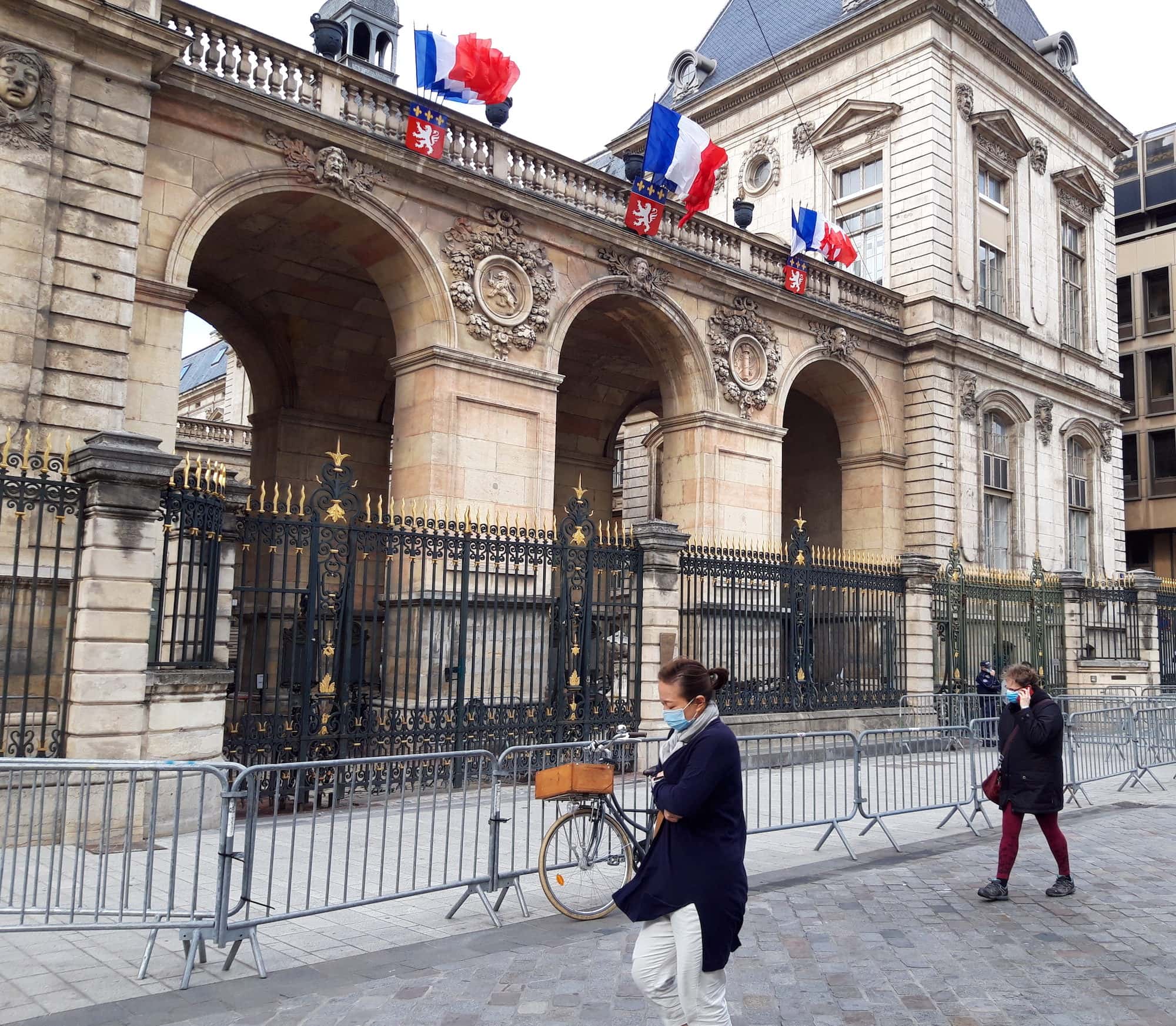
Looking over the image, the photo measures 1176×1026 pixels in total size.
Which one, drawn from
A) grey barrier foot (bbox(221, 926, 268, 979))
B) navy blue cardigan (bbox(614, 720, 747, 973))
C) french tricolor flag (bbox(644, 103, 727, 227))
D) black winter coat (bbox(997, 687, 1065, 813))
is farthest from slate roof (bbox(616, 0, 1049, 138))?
grey barrier foot (bbox(221, 926, 268, 979))

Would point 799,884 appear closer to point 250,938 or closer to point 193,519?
point 250,938

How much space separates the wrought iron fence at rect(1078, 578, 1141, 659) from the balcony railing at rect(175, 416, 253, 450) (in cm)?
2255

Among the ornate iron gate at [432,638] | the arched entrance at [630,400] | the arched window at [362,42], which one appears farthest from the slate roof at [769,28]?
the ornate iron gate at [432,638]

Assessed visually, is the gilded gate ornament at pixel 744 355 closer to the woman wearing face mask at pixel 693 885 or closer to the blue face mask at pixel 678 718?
the blue face mask at pixel 678 718

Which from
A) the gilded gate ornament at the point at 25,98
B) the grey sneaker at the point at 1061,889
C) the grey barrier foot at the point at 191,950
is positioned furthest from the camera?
the gilded gate ornament at the point at 25,98

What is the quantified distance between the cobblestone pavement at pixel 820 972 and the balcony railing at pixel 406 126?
37.9ft

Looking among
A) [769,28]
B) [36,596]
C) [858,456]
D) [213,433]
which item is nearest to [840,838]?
[36,596]

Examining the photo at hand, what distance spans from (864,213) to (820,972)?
2262 centimetres

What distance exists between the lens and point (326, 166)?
48.1 ft

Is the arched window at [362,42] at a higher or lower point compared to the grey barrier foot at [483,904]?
higher

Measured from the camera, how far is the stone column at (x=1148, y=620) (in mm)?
24500

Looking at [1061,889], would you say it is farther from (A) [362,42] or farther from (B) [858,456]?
(A) [362,42]

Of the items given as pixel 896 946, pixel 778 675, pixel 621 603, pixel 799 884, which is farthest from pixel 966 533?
pixel 896 946

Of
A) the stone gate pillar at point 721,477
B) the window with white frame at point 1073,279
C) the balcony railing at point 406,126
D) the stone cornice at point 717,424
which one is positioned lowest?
the stone gate pillar at point 721,477
